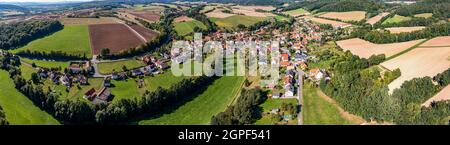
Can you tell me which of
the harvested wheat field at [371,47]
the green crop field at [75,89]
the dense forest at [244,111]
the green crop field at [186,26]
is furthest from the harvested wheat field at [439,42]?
the green crop field at [75,89]

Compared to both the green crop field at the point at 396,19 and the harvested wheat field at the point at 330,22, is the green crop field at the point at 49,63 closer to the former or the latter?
the harvested wheat field at the point at 330,22

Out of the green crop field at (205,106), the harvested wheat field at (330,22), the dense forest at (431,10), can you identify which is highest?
the dense forest at (431,10)

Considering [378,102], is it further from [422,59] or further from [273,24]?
[273,24]

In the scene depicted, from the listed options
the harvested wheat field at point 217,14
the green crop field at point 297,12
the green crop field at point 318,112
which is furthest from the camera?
the green crop field at point 297,12

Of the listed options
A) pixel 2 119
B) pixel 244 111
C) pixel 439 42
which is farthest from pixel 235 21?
pixel 2 119

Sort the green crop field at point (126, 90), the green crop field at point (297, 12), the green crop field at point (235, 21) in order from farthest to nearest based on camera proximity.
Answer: the green crop field at point (297, 12)
the green crop field at point (235, 21)
the green crop field at point (126, 90)

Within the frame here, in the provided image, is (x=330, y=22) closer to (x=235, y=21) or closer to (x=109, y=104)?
(x=235, y=21)
